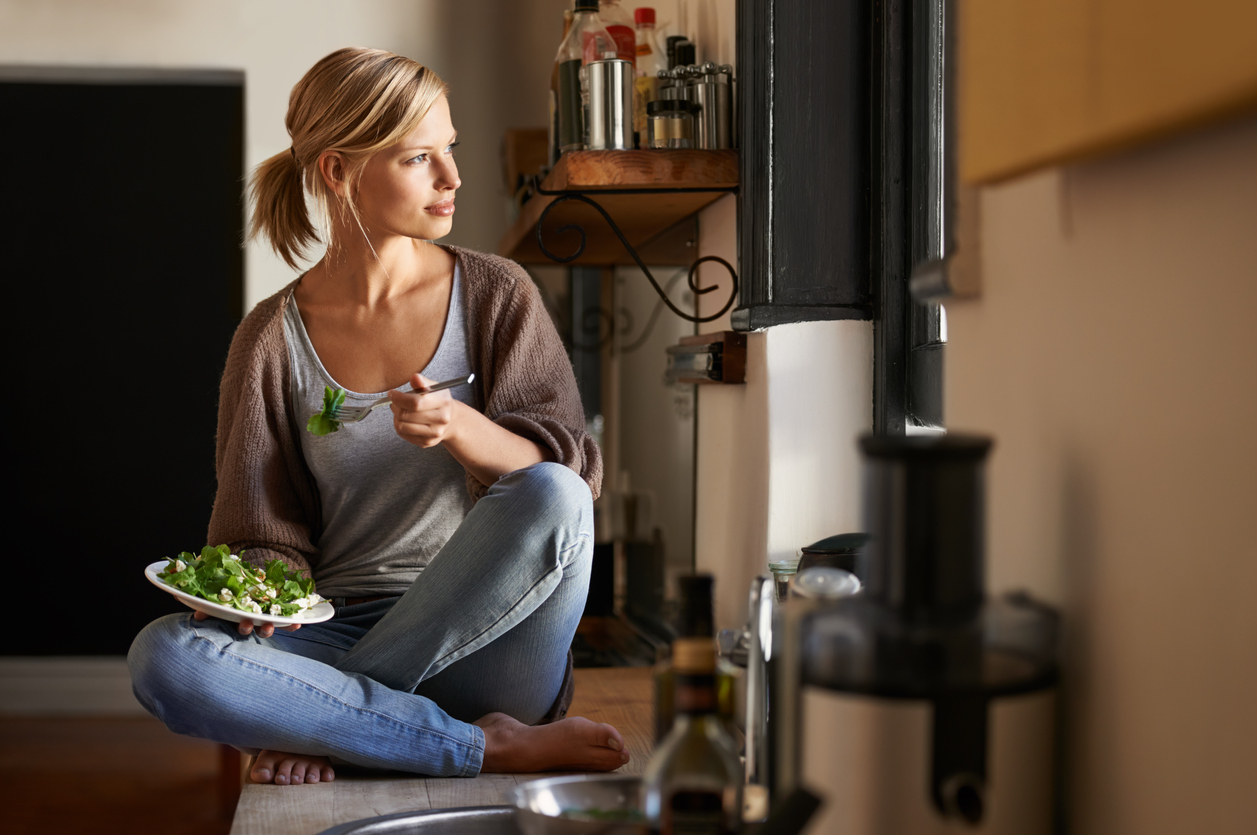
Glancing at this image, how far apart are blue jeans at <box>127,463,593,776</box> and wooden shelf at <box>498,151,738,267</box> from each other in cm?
44

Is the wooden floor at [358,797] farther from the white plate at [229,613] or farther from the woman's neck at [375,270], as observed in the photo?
the woman's neck at [375,270]

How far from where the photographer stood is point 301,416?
1613 millimetres

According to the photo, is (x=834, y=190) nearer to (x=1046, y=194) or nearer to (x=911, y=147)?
(x=911, y=147)

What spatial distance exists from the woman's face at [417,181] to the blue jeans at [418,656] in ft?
1.38

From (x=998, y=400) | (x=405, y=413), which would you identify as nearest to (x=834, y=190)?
(x=405, y=413)

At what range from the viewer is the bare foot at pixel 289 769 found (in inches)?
51.9

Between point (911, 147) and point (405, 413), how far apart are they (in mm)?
700

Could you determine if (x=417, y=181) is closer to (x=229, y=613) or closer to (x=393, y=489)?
(x=393, y=489)

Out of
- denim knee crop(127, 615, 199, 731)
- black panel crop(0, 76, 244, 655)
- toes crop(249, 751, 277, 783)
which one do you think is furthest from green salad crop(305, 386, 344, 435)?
black panel crop(0, 76, 244, 655)

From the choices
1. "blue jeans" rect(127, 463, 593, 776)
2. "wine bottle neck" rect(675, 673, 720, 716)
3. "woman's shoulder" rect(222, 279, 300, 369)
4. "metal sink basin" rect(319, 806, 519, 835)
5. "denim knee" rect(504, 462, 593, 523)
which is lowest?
"metal sink basin" rect(319, 806, 519, 835)

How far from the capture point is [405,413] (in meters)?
1.33

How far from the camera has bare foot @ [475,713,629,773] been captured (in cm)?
135

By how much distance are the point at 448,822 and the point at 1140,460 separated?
2.18 ft

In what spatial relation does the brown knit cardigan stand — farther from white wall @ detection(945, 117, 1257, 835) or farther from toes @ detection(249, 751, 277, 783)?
white wall @ detection(945, 117, 1257, 835)
